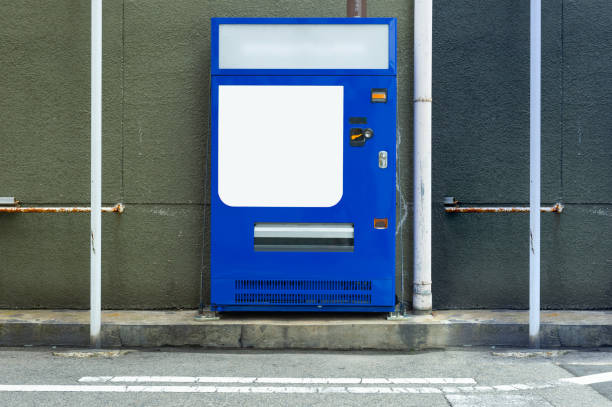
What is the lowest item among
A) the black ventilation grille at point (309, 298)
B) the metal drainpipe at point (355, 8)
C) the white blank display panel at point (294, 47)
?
the black ventilation grille at point (309, 298)

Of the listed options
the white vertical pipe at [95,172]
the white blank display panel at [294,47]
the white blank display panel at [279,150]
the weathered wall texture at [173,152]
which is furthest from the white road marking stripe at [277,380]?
the white blank display panel at [294,47]

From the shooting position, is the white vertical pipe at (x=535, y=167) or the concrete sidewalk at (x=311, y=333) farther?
the concrete sidewalk at (x=311, y=333)

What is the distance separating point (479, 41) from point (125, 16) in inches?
137

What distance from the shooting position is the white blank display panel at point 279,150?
5.97m

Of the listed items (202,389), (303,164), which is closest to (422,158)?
(303,164)

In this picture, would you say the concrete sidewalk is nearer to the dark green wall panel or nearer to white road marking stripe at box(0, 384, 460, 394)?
white road marking stripe at box(0, 384, 460, 394)

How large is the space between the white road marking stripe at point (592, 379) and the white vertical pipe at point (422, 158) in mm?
1764

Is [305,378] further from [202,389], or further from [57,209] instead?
[57,209]

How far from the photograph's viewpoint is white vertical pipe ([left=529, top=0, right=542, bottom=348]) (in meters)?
5.69

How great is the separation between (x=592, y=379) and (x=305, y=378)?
1982 millimetres

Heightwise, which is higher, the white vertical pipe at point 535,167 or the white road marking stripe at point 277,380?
the white vertical pipe at point 535,167

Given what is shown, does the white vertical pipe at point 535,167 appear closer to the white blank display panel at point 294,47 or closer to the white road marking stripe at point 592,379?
the white road marking stripe at point 592,379

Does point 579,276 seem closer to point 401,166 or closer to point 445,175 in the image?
point 445,175

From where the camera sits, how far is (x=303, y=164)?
6.00 meters
